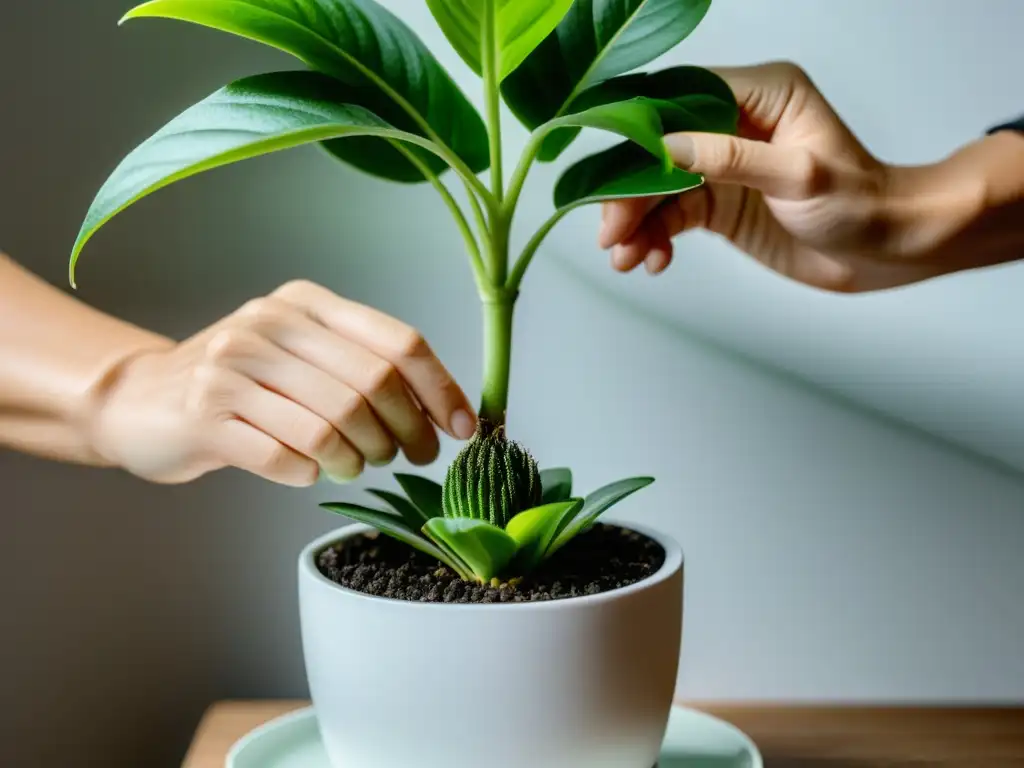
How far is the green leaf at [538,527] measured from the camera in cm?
57

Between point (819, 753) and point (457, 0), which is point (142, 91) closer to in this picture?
point (457, 0)

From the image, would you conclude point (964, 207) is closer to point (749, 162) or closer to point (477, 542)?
point (749, 162)

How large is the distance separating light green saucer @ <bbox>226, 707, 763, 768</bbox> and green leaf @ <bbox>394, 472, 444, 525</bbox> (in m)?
0.19

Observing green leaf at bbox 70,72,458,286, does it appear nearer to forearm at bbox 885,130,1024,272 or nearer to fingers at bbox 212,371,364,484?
fingers at bbox 212,371,364,484

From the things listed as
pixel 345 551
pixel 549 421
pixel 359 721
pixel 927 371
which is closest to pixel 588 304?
pixel 549 421

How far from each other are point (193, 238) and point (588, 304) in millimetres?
393

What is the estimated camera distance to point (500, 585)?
0.60 meters

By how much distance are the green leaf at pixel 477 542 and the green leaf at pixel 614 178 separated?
0.20 m

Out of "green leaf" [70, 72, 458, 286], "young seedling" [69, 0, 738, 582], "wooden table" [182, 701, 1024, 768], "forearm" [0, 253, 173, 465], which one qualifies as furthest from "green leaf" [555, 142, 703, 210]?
"wooden table" [182, 701, 1024, 768]

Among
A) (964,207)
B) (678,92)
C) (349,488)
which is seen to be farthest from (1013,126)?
(349,488)

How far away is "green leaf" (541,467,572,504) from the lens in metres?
0.70

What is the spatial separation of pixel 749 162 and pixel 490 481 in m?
0.26

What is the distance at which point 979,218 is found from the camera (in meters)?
0.77

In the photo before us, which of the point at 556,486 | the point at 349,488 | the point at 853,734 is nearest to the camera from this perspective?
the point at 556,486
